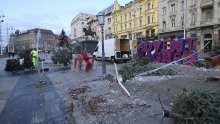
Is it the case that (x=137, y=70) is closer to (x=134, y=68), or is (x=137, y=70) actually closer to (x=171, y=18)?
(x=134, y=68)

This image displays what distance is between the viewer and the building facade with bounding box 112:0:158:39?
46344 millimetres

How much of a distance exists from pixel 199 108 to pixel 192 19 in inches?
1420

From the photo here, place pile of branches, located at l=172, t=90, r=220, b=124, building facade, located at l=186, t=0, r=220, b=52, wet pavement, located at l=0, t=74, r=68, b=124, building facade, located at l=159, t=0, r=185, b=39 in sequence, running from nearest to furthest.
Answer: pile of branches, located at l=172, t=90, r=220, b=124 → wet pavement, located at l=0, t=74, r=68, b=124 → building facade, located at l=186, t=0, r=220, b=52 → building facade, located at l=159, t=0, r=185, b=39

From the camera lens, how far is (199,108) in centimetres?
359

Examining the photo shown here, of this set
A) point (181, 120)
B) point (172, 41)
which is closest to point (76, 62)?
point (172, 41)

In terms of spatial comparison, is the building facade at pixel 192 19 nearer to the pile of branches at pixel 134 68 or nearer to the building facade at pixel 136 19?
the building facade at pixel 136 19

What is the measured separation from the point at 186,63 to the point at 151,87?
24.5 feet

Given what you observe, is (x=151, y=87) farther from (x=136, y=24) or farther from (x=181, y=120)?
(x=136, y=24)

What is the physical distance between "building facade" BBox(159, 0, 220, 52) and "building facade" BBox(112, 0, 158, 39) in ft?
9.32

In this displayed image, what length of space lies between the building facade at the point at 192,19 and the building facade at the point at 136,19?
284cm

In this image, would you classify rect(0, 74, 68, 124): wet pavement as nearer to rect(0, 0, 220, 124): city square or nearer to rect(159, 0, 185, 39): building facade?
rect(0, 0, 220, 124): city square

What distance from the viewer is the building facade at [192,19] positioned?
32.7 m

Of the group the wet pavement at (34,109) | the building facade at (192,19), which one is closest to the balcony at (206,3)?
the building facade at (192,19)

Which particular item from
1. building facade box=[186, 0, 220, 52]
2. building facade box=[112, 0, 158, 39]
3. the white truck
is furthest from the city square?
building facade box=[112, 0, 158, 39]
